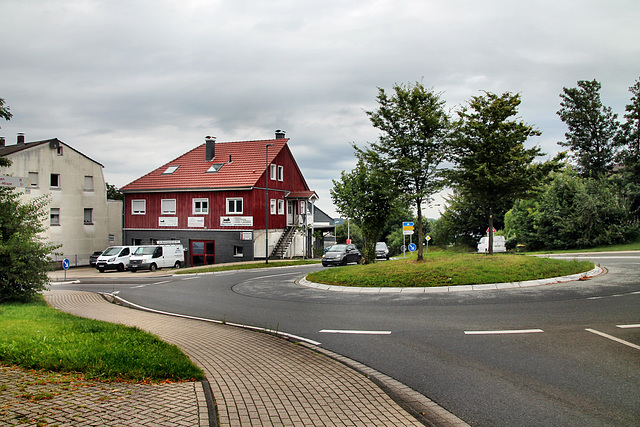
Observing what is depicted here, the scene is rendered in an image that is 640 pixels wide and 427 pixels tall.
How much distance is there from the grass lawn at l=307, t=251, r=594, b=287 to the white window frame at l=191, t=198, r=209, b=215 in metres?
24.1

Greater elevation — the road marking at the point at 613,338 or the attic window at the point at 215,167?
the attic window at the point at 215,167

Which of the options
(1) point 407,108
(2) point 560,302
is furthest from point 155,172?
(2) point 560,302

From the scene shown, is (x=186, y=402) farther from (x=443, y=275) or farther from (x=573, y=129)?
(x=573, y=129)

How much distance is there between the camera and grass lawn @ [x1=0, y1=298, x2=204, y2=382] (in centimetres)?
595

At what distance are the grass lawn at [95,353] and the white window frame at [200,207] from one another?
3178 cm

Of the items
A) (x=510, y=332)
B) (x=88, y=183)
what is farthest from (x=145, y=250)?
(x=510, y=332)

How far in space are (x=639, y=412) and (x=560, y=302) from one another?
7.32 meters

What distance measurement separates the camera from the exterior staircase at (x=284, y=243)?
4078 centimetres

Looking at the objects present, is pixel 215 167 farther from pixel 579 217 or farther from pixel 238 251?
pixel 579 217

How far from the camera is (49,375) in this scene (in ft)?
19.1

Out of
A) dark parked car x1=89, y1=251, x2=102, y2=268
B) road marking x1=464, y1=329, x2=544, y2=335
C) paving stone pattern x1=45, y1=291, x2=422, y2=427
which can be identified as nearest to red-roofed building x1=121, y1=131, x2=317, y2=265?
dark parked car x1=89, y1=251, x2=102, y2=268

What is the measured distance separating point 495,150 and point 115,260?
2650 cm

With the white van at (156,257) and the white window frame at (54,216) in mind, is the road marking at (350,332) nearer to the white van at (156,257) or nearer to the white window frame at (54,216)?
the white van at (156,257)

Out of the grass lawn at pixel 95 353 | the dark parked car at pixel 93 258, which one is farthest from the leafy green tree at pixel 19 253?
the dark parked car at pixel 93 258
